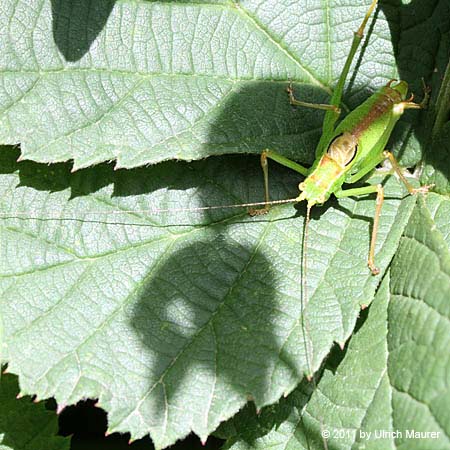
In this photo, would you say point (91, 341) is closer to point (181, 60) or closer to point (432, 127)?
point (181, 60)

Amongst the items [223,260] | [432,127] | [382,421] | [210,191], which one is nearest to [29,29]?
[210,191]

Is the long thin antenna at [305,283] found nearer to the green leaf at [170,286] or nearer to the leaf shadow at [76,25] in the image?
the green leaf at [170,286]

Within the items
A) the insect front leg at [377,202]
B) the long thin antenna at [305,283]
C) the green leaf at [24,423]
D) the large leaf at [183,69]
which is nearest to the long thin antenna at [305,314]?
the long thin antenna at [305,283]

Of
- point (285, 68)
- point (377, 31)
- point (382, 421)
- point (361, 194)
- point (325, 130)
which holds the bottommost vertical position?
point (382, 421)

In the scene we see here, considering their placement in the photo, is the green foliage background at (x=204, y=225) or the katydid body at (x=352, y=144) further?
the katydid body at (x=352, y=144)

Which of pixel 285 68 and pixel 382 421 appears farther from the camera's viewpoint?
pixel 285 68

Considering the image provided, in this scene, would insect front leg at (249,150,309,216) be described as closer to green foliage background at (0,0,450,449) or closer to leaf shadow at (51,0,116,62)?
green foliage background at (0,0,450,449)

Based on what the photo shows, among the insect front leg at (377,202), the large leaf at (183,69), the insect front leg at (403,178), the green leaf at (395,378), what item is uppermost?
the large leaf at (183,69)

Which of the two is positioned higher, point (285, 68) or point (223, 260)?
point (285, 68)

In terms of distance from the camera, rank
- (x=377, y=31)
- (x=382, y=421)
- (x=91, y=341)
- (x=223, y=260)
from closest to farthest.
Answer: (x=382, y=421) < (x=91, y=341) < (x=223, y=260) < (x=377, y=31)
